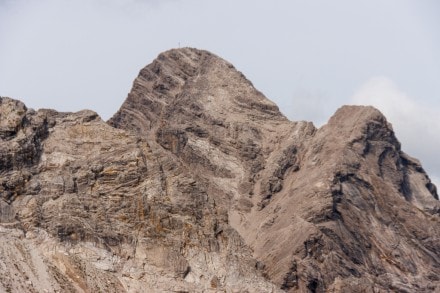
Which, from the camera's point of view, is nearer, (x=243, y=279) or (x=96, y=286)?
(x=96, y=286)

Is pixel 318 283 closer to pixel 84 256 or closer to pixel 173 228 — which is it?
pixel 173 228

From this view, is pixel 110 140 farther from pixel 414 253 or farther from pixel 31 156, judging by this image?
pixel 414 253

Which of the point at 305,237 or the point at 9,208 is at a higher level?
the point at 305,237

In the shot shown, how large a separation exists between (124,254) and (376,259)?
37341 mm

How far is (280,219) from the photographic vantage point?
196 m

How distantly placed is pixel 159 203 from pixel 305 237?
22.5 m

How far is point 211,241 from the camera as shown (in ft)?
560

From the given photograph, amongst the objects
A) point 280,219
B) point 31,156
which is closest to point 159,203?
point 31,156

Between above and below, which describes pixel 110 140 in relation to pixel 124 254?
above

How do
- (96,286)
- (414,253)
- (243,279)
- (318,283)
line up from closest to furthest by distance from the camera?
(96,286) → (243,279) → (318,283) → (414,253)

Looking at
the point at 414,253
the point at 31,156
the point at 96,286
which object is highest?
the point at 414,253

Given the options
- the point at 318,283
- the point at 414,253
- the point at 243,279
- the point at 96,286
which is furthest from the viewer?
the point at 414,253

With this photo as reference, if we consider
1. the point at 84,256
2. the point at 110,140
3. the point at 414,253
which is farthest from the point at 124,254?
the point at 414,253

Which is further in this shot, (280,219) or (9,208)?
(280,219)
